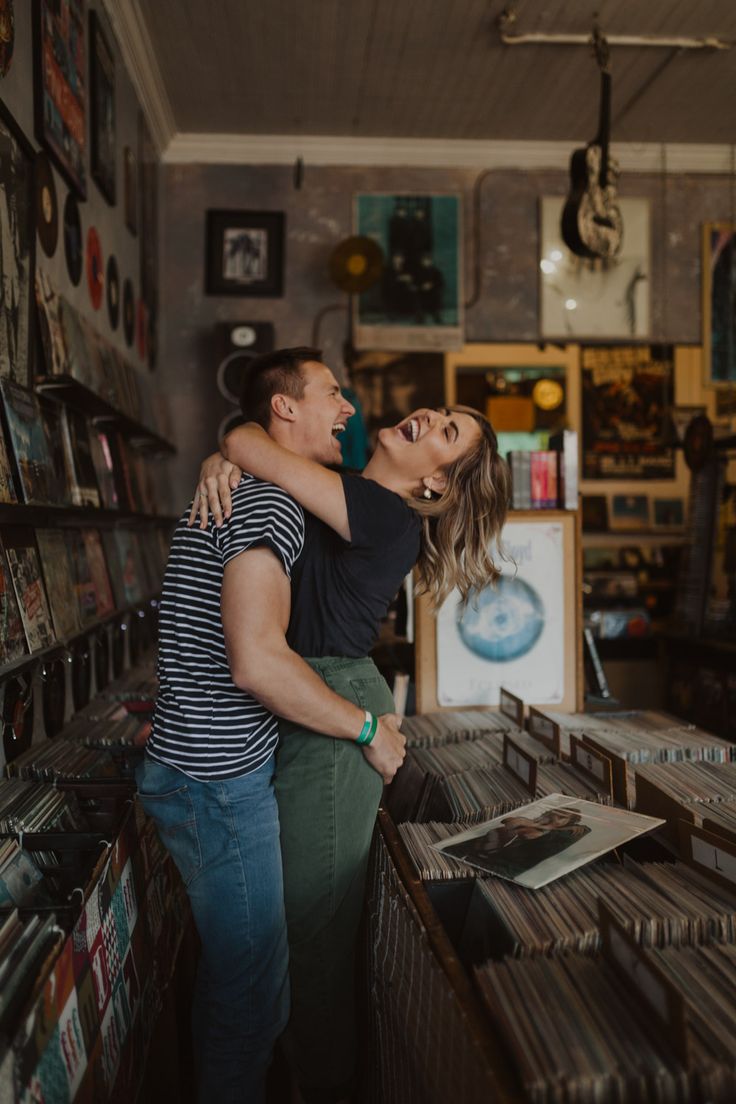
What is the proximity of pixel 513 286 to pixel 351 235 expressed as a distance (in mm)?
1058

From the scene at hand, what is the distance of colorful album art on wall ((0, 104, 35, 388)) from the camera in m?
2.07

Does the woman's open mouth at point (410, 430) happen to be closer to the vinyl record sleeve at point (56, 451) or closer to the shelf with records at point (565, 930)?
the shelf with records at point (565, 930)

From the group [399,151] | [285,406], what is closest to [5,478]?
[285,406]

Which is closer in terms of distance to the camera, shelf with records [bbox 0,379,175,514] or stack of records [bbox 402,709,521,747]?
shelf with records [bbox 0,379,175,514]

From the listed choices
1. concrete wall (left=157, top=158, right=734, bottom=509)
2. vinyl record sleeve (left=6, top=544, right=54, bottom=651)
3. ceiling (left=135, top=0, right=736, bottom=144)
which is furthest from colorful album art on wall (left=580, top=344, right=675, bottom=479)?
vinyl record sleeve (left=6, top=544, right=54, bottom=651)

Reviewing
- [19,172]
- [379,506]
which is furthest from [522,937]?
[19,172]

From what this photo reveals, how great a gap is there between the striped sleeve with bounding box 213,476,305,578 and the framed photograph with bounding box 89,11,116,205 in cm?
Result: 238

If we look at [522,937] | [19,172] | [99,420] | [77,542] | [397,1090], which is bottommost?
[397,1090]

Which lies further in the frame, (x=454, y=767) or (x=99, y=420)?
(x=99, y=420)

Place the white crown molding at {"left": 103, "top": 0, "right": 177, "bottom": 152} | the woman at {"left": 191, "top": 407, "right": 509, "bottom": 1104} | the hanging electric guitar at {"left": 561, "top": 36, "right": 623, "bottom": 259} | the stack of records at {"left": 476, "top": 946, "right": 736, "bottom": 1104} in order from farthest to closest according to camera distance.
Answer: the hanging electric guitar at {"left": 561, "top": 36, "right": 623, "bottom": 259} → the white crown molding at {"left": 103, "top": 0, "right": 177, "bottom": 152} → the woman at {"left": 191, "top": 407, "right": 509, "bottom": 1104} → the stack of records at {"left": 476, "top": 946, "right": 736, "bottom": 1104}

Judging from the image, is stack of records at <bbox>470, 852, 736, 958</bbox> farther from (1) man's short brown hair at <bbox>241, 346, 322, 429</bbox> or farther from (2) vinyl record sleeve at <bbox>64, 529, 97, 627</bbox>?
(2) vinyl record sleeve at <bbox>64, 529, 97, 627</bbox>

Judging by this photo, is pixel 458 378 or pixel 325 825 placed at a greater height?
pixel 458 378

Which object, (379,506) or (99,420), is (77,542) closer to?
(99,420)

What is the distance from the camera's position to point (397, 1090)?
135 cm
